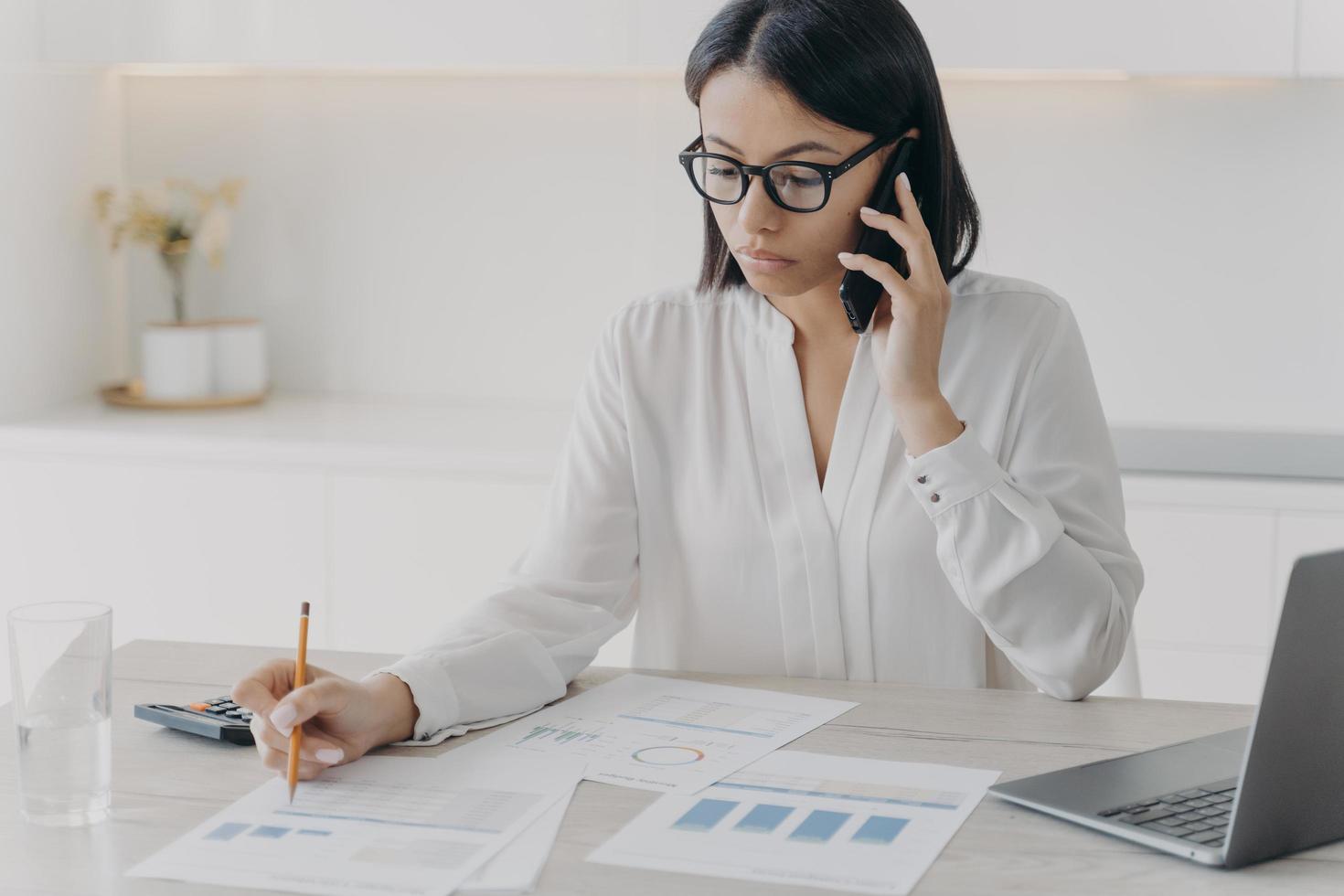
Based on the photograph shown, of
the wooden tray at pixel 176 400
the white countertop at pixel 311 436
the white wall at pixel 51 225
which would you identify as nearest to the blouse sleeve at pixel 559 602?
the white countertop at pixel 311 436

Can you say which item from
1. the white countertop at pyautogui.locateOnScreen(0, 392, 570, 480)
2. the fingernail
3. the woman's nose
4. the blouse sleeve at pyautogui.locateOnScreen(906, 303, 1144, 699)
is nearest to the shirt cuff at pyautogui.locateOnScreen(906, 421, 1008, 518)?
the blouse sleeve at pyautogui.locateOnScreen(906, 303, 1144, 699)

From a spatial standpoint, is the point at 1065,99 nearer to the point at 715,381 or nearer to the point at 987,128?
the point at 987,128

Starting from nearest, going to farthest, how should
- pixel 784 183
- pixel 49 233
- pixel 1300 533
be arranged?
1. pixel 784 183
2. pixel 1300 533
3. pixel 49 233

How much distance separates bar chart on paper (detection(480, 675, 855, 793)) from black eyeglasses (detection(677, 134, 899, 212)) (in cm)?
47

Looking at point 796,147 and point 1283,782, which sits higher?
point 796,147

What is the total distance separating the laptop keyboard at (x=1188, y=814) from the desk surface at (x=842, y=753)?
24mm

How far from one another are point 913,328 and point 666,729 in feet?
1.53

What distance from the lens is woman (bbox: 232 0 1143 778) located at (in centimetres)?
142

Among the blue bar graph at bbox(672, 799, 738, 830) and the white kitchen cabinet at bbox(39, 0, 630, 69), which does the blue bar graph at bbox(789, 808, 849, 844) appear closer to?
the blue bar graph at bbox(672, 799, 738, 830)

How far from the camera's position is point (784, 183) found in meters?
1.49

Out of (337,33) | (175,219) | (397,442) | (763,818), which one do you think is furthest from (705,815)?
(175,219)

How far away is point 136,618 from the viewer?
2814mm

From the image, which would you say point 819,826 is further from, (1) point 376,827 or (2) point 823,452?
(2) point 823,452

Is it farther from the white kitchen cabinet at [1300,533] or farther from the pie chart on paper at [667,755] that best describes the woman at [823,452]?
the white kitchen cabinet at [1300,533]
